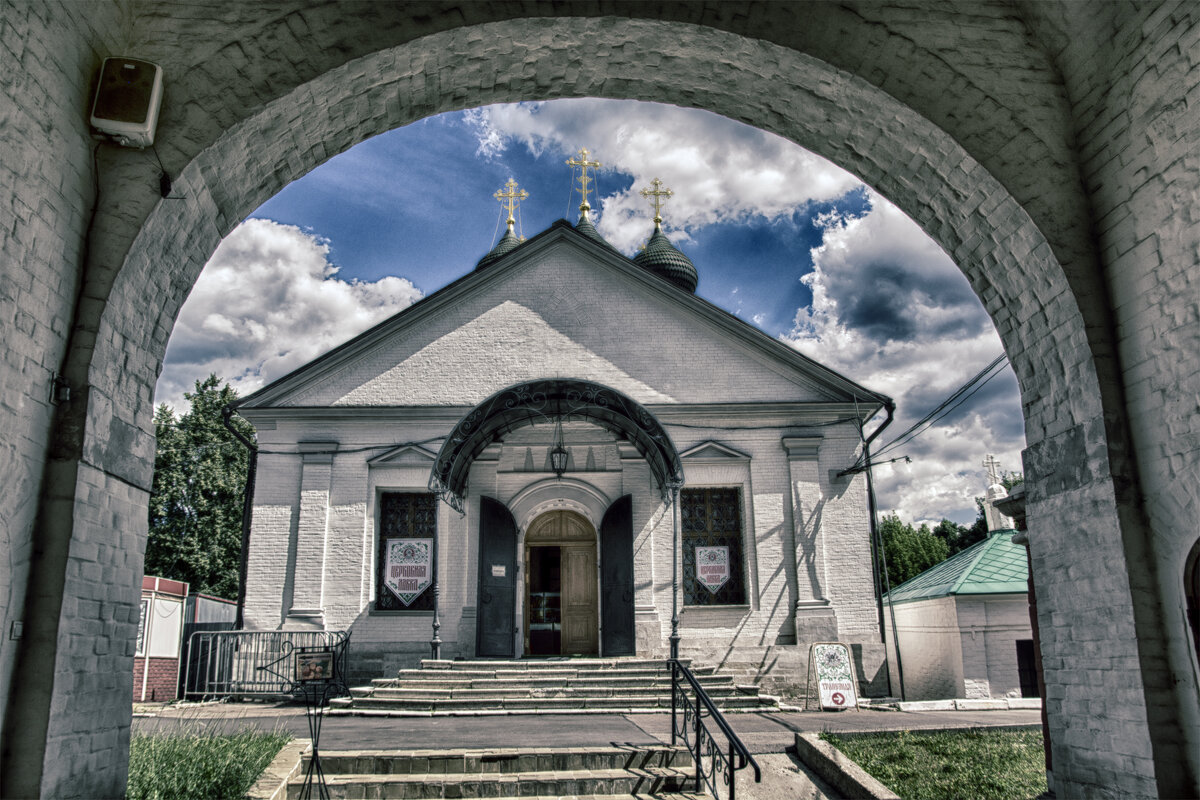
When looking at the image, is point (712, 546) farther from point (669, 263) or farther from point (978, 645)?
point (669, 263)

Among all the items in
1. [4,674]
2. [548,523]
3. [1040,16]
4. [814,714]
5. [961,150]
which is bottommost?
[814,714]

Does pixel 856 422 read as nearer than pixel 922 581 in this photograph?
Yes

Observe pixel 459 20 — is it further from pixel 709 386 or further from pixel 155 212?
pixel 709 386

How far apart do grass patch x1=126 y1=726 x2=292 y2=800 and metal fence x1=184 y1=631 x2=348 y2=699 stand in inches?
265

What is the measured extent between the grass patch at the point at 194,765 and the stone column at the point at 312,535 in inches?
274

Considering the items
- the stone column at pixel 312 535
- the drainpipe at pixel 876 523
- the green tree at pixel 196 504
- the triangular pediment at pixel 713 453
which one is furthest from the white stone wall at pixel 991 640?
the green tree at pixel 196 504

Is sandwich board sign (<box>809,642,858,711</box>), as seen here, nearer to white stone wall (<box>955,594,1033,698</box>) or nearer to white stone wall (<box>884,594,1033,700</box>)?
white stone wall (<box>884,594,1033,700</box>)

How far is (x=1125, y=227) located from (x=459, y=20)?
4.50m

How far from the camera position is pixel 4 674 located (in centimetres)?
439

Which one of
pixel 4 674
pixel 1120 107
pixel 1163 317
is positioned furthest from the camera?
pixel 1120 107

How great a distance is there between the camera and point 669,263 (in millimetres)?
20516

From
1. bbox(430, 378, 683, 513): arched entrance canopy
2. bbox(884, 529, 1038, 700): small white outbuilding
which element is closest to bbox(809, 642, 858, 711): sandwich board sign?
bbox(884, 529, 1038, 700): small white outbuilding

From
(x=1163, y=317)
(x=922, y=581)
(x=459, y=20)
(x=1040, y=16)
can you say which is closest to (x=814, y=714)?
(x=922, y=581)

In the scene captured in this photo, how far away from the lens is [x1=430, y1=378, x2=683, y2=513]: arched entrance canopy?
43.0ft
